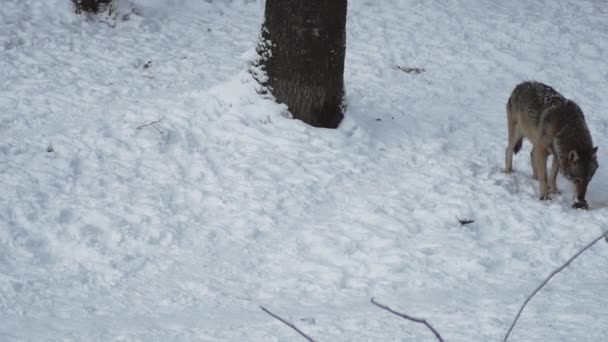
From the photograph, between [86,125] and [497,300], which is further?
[86,125]

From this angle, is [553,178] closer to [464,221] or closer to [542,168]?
[542,168]

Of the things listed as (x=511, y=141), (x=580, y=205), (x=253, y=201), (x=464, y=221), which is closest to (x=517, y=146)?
(x=511, y=141)

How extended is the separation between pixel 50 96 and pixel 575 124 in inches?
269

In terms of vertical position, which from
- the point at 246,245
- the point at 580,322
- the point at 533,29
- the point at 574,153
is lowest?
the point at 246,245

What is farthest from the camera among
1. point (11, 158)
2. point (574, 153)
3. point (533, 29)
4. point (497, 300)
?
point (533, 29)

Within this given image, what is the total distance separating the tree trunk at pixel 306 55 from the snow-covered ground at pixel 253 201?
0.28m

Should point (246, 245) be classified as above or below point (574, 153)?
below

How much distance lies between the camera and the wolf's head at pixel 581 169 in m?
7.95

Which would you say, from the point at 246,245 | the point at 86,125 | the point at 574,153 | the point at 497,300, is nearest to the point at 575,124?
the point at 574,153

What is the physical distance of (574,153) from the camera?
7.94 metres

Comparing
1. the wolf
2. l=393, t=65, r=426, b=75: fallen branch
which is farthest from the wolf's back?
l=393, t=65, r=426, b=75: fallen branch

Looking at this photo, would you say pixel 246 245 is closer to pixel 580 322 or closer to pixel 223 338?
pixel 223 338

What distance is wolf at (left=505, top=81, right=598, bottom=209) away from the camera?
7.99 m

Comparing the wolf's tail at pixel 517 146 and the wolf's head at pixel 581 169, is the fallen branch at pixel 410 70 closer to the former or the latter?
the wolf's tail at pixel 517 146
